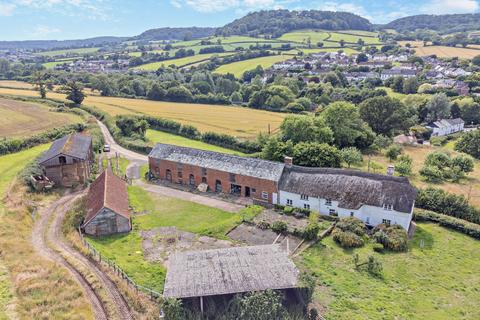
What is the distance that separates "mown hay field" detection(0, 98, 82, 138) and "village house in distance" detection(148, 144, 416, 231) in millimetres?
30228

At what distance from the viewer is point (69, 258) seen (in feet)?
94.5

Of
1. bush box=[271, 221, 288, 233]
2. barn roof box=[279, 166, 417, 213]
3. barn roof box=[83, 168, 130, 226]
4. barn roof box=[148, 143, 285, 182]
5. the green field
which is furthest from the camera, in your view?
the green field

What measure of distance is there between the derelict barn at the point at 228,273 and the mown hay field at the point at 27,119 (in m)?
50.5

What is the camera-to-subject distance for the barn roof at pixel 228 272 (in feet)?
75.7

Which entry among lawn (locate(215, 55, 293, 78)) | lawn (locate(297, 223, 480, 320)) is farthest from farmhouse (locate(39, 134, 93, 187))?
lawn (locate(215, 55, 293, 78))

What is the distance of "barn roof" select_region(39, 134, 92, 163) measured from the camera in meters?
44.5

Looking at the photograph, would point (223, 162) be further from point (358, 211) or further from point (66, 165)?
point (66, 165)

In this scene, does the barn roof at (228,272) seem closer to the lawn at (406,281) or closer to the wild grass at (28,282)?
the lawn at (406,281)

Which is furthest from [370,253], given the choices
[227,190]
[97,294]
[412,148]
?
[412,148]

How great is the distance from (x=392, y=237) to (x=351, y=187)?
6.87m

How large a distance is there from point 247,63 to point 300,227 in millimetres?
146004

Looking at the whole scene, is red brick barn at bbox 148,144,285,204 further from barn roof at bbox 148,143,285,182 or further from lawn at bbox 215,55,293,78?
lawn at bbox 215,55,293,78

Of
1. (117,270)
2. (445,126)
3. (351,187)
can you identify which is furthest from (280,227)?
(445,126)

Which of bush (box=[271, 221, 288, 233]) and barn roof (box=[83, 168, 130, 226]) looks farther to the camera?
bush (box=[271, 221, 288, 233])
